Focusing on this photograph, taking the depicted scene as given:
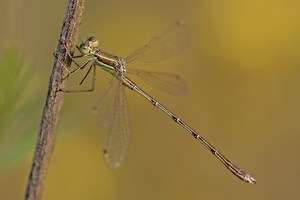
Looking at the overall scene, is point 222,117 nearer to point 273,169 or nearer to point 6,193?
point 273,169

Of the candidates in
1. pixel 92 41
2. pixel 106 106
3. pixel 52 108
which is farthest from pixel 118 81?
pixel 52 108

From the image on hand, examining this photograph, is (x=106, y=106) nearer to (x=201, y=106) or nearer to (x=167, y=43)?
(x=167, y=43)

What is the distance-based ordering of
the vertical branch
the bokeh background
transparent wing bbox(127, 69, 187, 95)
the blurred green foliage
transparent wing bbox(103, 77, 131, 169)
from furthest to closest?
1. the bokeh background
2. transparent wing bbox(127, 69, 187, 95)
3. transparent wing bbox(103, 77, 131, 169)
4. the blurred green foliage
5. the vertical branch

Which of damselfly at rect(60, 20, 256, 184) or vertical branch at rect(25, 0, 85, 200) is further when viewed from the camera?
damselfly at rect(60, 20, 256, 184)

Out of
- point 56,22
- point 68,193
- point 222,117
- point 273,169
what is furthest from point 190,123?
point 56,22

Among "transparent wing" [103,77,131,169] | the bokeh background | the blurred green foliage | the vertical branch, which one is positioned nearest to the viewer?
the vertical branch

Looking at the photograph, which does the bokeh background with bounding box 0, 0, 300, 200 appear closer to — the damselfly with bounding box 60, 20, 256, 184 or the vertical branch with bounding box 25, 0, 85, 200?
the damselfly with bounding box 60, 20, 256, 184

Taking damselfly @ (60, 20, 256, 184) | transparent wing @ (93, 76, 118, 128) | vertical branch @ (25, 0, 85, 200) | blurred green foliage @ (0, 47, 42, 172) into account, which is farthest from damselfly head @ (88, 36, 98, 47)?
vertical branch @ (25, 0, 85, 200)
